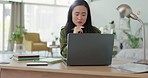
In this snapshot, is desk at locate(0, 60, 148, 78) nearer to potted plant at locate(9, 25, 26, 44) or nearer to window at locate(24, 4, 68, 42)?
potted plant at locate(9, 25, 26, 44)

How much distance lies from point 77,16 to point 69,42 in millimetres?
377

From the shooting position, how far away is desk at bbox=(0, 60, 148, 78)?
52.2 inches

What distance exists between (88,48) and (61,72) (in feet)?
0.70

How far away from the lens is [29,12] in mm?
9477

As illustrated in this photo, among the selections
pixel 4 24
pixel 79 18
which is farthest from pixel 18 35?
pixel 79 18

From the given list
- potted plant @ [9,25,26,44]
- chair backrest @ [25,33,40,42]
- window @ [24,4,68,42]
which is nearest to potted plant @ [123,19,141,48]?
chair backrest @ [25,33,40,42]

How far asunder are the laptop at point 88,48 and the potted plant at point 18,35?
22.9 ft

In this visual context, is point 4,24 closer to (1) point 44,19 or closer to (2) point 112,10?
(1) point 44,19

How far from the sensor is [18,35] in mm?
8297

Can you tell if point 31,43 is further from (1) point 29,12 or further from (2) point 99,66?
(2) point 99,66

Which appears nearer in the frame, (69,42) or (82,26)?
(69,42)

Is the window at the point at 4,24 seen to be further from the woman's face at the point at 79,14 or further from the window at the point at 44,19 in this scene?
the woman's face at the point at 79,14

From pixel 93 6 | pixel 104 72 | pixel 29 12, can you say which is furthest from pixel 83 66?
pixel 29 12

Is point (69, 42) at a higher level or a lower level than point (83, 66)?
higher
